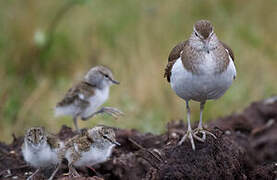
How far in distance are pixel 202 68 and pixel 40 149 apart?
67.4 inches

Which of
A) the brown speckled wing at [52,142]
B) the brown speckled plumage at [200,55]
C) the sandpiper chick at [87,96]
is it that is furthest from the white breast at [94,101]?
the brown speckled plumage at [200,55]

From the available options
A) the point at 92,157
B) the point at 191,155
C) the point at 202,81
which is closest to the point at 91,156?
the point at 92,157

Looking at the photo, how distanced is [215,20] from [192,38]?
262 inches

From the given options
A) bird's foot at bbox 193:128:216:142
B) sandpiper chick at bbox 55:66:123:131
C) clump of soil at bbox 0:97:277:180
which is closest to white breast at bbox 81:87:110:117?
sandpiper chick at bbox 55:66:123:131

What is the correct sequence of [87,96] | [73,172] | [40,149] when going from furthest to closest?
1. [87,96]
2. [40,149]
3. [73,172]

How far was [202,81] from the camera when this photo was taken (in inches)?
193

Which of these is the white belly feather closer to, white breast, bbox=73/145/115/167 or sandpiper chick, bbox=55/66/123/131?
white breast, bbox=73/145/115/167

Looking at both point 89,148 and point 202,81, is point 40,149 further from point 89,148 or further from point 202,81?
point 202,81

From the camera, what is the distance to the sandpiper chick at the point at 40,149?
211 inches

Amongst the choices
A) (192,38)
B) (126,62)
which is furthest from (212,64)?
(126,62)

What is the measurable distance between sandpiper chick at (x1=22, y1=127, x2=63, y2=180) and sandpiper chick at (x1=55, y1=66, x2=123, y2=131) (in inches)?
66.1

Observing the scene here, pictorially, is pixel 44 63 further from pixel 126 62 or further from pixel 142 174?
pixel 142 174

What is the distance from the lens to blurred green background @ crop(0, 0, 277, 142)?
31.3 feet

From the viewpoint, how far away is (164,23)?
37.9 feet
